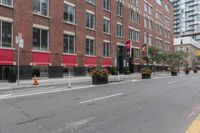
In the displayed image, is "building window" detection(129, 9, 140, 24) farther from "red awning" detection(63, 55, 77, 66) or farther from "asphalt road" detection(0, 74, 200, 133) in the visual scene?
"asphalt road" detection(0, 74, 200, 133)

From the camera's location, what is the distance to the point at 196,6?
140 m

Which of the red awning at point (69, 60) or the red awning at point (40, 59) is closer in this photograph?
the red awning at point (40, 59)

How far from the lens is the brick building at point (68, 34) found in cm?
2419

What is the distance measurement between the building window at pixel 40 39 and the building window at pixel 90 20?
8.42 metres

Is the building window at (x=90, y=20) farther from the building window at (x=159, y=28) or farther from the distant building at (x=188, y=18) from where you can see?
the distant building at (x=188, y=18)

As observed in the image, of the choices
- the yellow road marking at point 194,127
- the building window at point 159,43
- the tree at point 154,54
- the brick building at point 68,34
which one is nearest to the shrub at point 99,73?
the brick building at point 68,34

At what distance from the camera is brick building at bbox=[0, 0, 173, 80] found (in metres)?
24.2

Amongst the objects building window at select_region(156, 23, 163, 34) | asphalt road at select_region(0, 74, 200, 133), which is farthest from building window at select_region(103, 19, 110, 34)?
asphalt road at select_region(0, 74, 200, 133)

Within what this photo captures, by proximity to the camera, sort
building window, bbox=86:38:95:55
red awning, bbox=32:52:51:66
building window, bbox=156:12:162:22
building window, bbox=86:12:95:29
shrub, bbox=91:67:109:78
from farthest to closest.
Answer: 1. building window, bbox=156:12:162:22
2. building window, bbox=86:12:95:29
3. building window, bbox=86:38:95:55
4. red awning, bbox=32:52:51:66
5. shrub, bbox=91:67:109:78

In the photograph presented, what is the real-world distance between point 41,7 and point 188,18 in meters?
131

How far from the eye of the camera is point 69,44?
31.5m

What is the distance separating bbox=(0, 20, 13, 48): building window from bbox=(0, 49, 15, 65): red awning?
0.50 m

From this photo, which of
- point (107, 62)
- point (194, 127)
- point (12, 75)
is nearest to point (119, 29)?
point (107, 62)

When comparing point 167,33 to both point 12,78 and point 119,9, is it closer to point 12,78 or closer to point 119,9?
point 119,9
